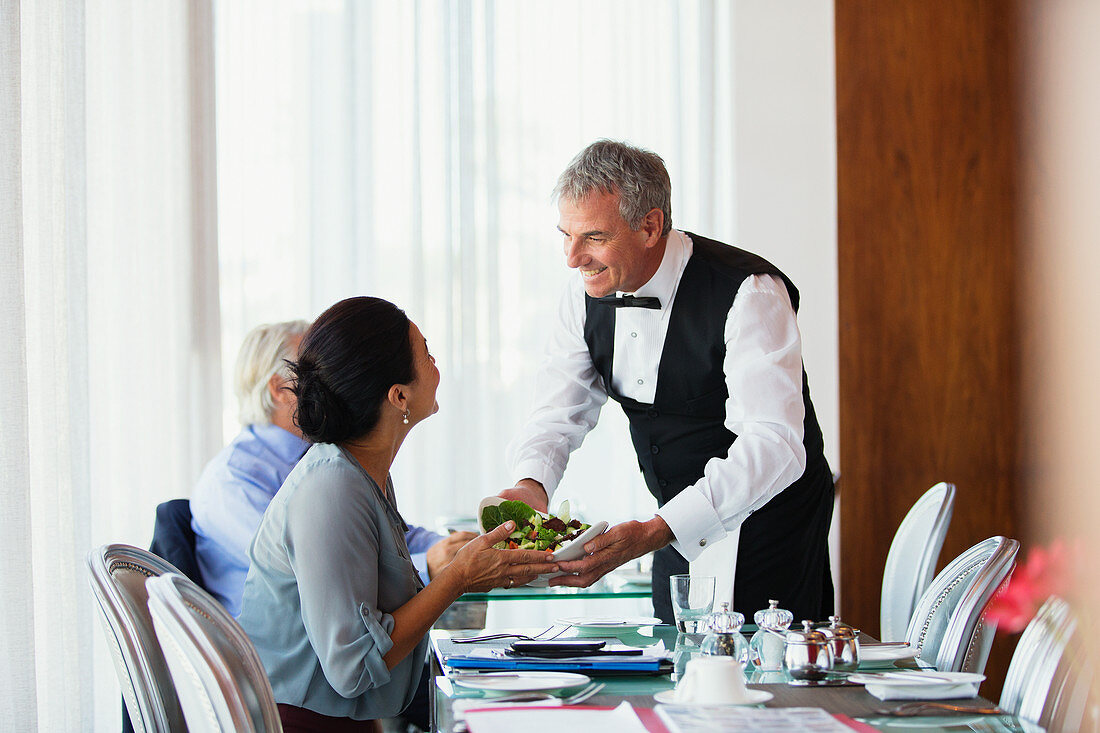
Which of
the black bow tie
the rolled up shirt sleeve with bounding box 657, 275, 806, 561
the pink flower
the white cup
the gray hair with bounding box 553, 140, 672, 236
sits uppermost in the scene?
the gray hair with bounding box 553, 140, 672, 236

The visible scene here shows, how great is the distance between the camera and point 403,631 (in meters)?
1.70

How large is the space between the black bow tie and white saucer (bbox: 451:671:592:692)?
3.72 feet

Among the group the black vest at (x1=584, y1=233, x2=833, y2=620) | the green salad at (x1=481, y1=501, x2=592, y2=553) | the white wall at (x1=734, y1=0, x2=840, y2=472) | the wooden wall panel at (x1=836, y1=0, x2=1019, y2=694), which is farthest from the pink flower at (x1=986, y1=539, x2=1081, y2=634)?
the green salad at (x1=481, y1=501, x2=592, y2=553)

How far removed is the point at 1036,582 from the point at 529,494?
7.01ft

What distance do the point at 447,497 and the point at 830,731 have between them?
3218mm

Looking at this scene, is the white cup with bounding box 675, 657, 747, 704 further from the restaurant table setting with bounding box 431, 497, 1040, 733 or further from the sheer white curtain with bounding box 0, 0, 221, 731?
the sheer white curtain with bounding box 0, 0, 221, 731

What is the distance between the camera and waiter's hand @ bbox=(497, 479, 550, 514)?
7.70 ft

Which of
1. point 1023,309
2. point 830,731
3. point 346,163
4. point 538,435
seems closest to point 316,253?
point 346,163

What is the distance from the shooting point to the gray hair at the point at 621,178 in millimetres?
2314

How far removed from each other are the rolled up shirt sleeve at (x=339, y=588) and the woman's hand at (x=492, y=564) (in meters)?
0.16

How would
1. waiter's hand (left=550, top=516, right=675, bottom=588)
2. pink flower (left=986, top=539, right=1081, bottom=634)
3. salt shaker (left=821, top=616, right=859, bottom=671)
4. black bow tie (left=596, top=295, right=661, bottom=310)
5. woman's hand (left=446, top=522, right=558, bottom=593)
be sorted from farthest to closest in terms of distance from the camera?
pink flower (left=986, top=539, right=1081, bottom=634)
black bow tie (left=596, top=295, right=661, bottom=310)
waiter's hand (left=550, top=516, right=675, bottom=588)
woman's hand (left=446, top=522, right=558, bottom=593)
salt shaker (left=821, top=616, right=859, bottom=671)

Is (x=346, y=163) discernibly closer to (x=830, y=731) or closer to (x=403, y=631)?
(x=403, y=631)

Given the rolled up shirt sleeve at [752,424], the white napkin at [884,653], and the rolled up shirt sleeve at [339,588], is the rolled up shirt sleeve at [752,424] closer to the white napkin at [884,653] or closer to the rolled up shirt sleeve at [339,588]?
the white napkin at [884,653]

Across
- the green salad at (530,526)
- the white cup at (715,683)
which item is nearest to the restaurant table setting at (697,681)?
the white cup at (715,683)
